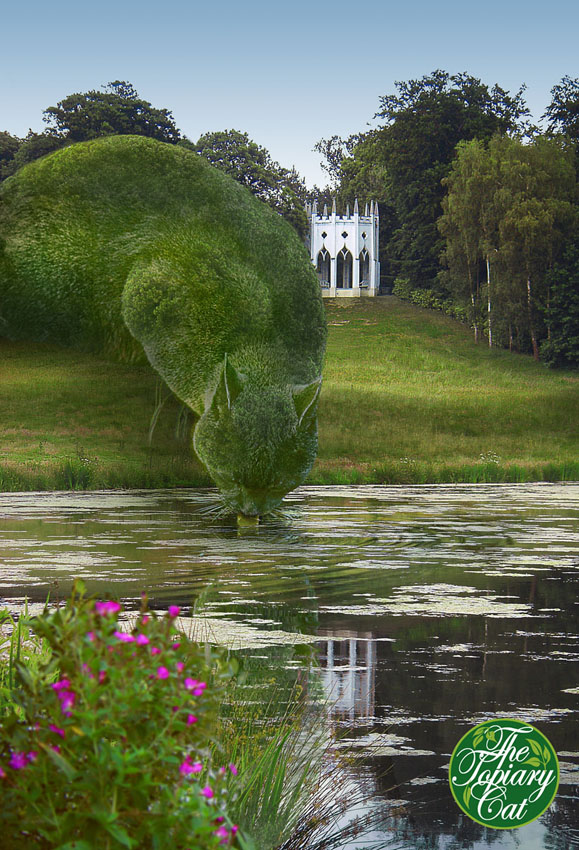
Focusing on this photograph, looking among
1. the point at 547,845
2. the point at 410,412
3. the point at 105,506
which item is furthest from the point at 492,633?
the point at 410,412

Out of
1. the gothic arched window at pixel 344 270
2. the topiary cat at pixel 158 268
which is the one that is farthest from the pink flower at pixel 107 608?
the gothic arched window at pixel 344 270

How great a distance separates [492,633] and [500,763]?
3904 millimetres

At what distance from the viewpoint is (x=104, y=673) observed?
2.08 meters

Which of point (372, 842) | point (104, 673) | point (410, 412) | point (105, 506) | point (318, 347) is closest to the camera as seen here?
point (104, 673)

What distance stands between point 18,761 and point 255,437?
33.4ft

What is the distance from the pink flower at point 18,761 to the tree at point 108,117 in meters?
48.8

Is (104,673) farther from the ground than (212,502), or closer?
farther from the ground

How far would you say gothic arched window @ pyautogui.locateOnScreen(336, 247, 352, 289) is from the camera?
211ft

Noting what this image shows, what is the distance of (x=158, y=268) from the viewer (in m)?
15.1

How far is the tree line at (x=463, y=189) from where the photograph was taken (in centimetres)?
4684

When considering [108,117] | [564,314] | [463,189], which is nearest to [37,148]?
[108,117]

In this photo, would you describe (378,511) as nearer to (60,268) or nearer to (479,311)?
(60,268)

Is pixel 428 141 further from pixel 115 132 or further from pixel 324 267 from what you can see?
pixel 115 132

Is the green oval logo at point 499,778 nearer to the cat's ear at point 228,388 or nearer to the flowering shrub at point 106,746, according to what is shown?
the flowering shrub at point 106,746
